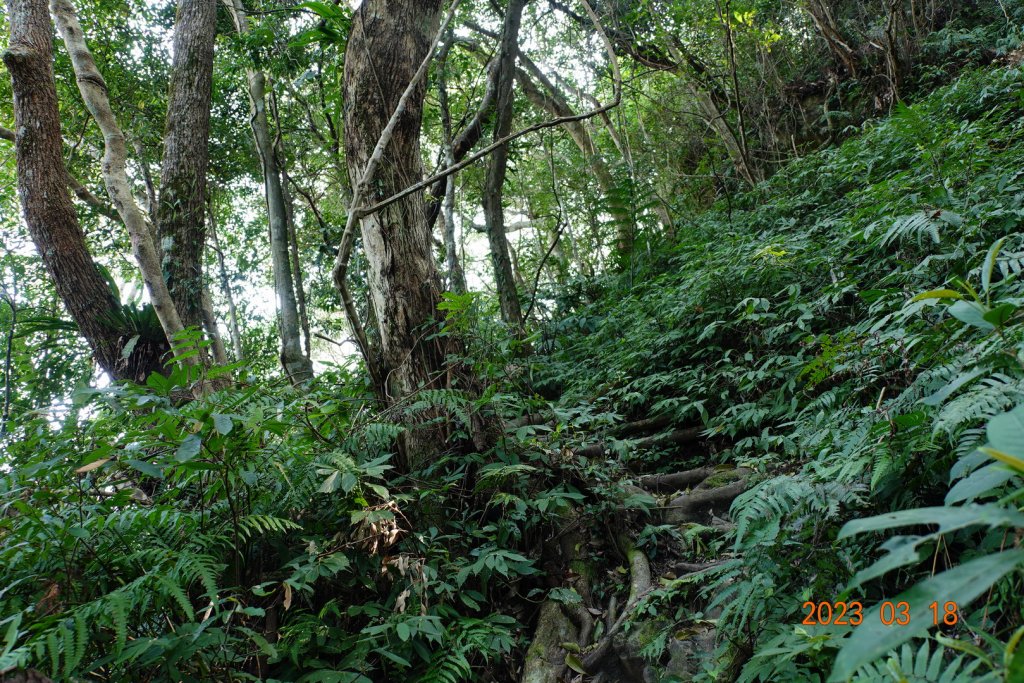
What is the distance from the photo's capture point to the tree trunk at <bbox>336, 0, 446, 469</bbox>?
3.48 metres

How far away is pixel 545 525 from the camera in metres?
3.05

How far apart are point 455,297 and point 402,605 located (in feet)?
4.89

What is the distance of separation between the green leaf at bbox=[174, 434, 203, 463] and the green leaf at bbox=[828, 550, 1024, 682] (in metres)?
1.94

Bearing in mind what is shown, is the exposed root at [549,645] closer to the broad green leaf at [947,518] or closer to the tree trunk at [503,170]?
the broad green leaf at [947,518]

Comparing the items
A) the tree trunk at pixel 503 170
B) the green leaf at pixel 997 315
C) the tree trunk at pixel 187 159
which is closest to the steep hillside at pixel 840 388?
the green leaf at pixel 997 315

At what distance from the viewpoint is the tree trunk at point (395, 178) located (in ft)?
11.4

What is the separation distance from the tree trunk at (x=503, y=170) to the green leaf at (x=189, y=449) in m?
3.05

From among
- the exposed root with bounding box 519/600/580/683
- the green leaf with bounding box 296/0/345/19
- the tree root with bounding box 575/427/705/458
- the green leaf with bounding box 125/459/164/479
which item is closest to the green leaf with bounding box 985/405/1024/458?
the exposed root with bounding box 519/600/580/683

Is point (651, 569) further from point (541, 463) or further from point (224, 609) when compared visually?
point (224, 609)

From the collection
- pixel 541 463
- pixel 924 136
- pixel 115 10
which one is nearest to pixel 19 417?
pixel 541 463

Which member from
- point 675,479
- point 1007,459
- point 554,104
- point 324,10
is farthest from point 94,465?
→ point 554,104

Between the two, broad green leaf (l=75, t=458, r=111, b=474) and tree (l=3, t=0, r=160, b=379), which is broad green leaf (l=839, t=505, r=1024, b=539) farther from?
tree (l=3, t=0, r=160, b=379)

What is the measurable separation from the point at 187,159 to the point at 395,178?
13.0ft

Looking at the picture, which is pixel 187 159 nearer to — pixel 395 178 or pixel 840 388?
pixel 395 178
